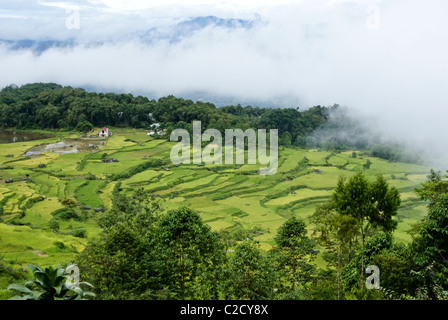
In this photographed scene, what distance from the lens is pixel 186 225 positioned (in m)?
11.7

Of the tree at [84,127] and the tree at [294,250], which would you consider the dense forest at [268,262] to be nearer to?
the tree at [294,250]

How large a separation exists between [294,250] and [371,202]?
359 cm

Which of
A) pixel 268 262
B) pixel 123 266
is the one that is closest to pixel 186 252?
pixel 123 266

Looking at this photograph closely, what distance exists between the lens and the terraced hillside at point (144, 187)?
20781 millimetres

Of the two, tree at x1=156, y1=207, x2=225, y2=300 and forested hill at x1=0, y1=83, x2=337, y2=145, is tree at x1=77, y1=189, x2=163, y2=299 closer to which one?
tree at x1=156, y1=207, x2=225, y2=300

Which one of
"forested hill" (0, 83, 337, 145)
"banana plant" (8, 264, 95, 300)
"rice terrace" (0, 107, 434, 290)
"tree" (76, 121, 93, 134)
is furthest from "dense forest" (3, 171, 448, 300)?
"tree" (76, 121, 93, 134)

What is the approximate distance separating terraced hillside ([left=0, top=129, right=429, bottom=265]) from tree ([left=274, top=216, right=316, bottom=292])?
9212mm

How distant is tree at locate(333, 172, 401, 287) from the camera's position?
10836 millimetres

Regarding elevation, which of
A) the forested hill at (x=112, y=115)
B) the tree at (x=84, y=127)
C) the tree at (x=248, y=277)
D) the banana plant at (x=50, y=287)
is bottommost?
the tree at (x=248, y=277)

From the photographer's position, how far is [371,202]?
11.0m

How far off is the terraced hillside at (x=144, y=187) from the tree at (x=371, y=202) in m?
11.6

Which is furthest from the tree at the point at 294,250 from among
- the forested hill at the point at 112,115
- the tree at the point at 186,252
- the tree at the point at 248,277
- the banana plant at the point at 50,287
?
the forested hill at the point at 112,115

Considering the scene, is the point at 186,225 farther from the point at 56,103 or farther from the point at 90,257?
the point at 56,103
